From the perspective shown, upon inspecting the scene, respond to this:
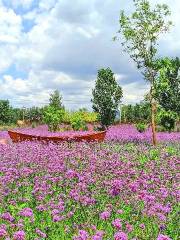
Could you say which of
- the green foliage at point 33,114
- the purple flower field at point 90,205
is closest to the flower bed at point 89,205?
the purple flower field at point 90,205

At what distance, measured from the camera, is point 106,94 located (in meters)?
34.1

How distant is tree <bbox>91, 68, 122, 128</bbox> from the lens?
112ft

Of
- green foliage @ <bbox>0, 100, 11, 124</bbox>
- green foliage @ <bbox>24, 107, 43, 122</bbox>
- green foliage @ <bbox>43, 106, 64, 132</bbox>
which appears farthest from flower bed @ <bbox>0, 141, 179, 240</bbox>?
green foliage @ <bbox>24, 107, 43, 122</bbox>

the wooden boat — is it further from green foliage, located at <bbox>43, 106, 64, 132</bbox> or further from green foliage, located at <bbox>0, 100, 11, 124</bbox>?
green foliage, located at <bbox>0, 100, 11, 124</bbox>

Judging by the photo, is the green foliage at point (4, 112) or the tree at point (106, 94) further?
the green foliage at point (4, 112)

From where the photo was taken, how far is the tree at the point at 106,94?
112 ft

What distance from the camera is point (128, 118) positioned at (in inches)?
2242

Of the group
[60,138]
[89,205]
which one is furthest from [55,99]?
[89,205]

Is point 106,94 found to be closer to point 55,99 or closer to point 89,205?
point 55,99

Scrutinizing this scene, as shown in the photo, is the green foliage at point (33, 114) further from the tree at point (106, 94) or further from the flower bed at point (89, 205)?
the flower bed at point (89, 205)

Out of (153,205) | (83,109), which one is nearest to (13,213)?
(153,205)

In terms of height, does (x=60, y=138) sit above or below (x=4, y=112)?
below

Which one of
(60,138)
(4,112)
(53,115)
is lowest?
(60,138)

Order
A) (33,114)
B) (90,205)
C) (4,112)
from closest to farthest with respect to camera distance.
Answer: (90,205) < (4,112) < (33,114)
